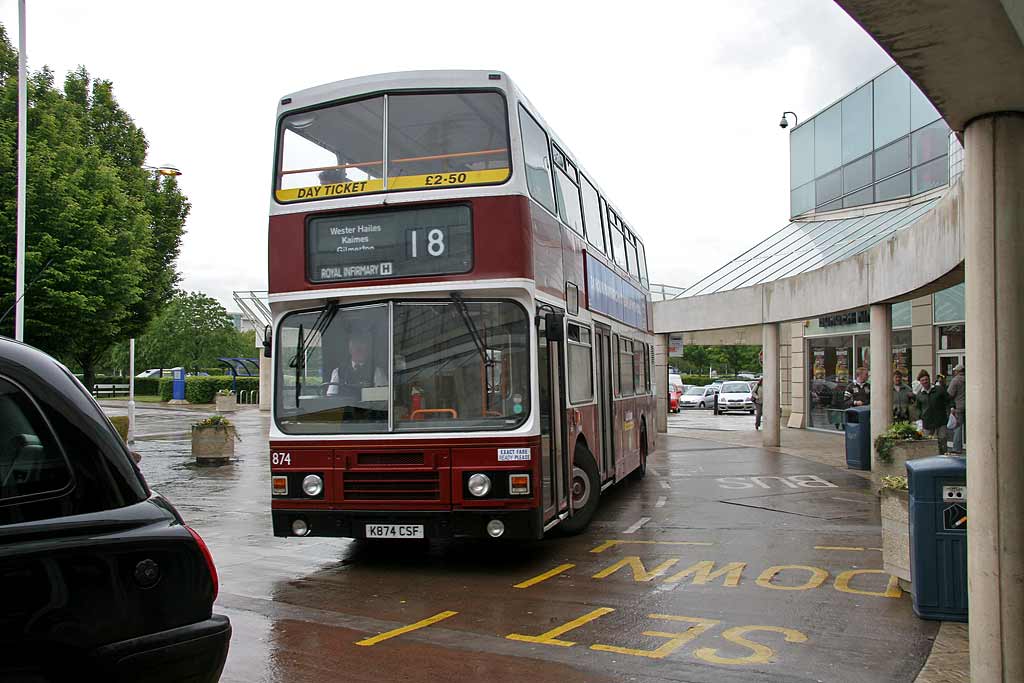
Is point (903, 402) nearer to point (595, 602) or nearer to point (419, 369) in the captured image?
point (595, 602)

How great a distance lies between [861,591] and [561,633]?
9.43ft

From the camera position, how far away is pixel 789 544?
32.7 ft

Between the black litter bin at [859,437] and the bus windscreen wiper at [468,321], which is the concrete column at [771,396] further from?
the bus windscreen wiper at [468,321]

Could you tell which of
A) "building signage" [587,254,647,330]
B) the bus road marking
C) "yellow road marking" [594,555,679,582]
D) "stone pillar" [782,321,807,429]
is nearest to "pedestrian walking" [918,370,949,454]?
"building signage" [587,254,647,330]

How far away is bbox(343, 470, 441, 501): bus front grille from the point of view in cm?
805

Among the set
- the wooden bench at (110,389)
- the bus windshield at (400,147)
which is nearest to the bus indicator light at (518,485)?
the bus windshield at (400,147)

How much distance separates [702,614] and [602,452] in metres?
4.75

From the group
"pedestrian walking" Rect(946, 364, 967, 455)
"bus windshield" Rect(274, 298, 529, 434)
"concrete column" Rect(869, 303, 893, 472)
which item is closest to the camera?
"bus windshield" Rect(274, 298, 529, 434)

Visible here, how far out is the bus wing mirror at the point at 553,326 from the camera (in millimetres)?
8375

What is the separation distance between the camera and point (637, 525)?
451 inches

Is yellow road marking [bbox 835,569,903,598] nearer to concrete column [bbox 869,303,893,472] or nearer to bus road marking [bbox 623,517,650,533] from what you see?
bus road marking [bbox 623,517,650,533]

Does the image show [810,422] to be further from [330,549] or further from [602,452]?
[330,549]

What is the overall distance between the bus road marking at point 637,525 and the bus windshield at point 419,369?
142 inches

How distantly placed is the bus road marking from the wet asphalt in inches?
1.5
